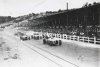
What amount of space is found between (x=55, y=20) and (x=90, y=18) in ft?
43.9

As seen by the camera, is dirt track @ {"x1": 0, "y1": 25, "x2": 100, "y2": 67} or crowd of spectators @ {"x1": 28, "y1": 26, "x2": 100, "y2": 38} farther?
crowd of spectators @ {"x1": 28, "y1": 26, "x2": 100, "y2": 38}

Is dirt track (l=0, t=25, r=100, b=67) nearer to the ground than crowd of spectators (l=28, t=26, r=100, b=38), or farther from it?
nearer to the ground

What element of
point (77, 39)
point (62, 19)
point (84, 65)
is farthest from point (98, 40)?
point (62, 19)

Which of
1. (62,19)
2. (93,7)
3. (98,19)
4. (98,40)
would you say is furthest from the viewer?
(62,19)

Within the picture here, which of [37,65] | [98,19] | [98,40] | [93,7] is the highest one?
[93,7]

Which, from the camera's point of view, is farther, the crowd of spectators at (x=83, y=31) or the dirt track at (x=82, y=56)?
the crowd of spectators at (x=83, y=31)

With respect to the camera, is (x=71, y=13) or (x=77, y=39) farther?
(x=71, y=13)

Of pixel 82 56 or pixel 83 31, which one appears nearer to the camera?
pixel 82 56

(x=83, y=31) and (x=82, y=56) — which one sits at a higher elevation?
(x=83, y=31)

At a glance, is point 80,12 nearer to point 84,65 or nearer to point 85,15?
point 85,15

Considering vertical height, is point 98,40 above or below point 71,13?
below

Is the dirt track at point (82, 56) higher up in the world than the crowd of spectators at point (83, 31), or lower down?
lower down

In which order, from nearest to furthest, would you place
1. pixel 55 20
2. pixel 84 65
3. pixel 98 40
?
1. pixel 84 65
2. pixel 98 40
3. pixel 55 20

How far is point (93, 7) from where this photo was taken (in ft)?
75.5
